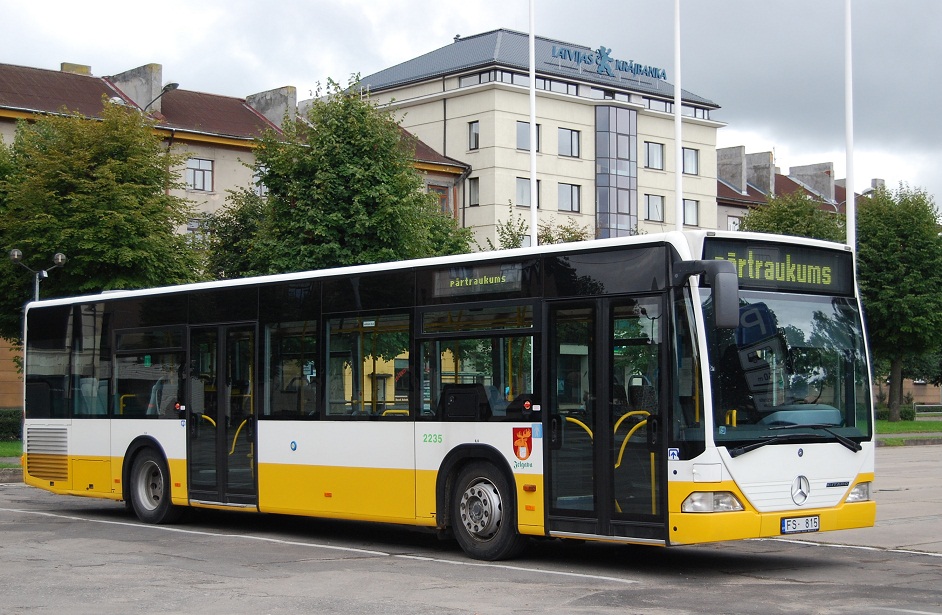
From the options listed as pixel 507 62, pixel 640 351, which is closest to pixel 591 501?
pixel 640 351

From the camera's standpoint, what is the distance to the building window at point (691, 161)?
75.2m

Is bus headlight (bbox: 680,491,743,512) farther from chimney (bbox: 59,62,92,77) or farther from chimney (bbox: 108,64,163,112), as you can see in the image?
chimney (bbox: 59,62,92,77)

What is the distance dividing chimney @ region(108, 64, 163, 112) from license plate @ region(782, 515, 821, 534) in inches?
1829

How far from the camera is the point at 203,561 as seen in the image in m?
13.0

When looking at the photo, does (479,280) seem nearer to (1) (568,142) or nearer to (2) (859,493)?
(2) (859,493)

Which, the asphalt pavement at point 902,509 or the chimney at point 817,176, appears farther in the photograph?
the chimney at point 817,176

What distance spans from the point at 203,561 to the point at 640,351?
197 inches

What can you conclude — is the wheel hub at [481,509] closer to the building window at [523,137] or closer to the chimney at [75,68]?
the chimney at [75,68]

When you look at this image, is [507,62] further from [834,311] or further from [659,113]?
[834,311]

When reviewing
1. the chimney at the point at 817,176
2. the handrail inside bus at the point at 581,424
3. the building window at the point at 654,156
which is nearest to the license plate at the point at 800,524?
the handrail inside bus at the point at 581,424

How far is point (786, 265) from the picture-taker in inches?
475

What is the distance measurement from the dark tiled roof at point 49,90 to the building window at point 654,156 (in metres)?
31.3

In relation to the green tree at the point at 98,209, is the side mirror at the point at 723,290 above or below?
below

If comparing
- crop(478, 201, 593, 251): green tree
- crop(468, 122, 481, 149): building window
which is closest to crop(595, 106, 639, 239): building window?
crop(478, 201, 593, 251): green tree
